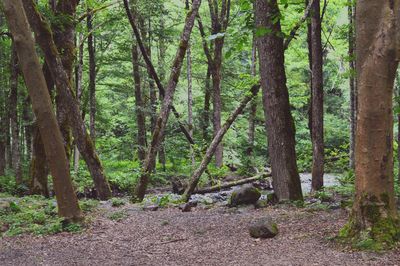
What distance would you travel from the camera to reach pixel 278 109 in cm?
880

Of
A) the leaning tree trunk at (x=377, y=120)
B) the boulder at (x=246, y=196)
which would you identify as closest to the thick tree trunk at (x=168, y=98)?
the boulder at (x=246, y=196)

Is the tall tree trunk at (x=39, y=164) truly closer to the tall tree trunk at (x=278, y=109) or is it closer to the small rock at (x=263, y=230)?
the tall tree trunk at (x=278, y=109)

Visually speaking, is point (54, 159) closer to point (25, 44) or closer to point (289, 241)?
point (25, 44)

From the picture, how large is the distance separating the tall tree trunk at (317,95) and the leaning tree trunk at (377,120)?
244 inches

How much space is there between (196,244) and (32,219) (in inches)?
147

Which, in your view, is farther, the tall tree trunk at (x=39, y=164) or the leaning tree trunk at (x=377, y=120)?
the tall tree trunk at (x=39, y=164)

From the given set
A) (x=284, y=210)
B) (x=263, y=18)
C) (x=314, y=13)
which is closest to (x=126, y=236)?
(x=284, y=210)

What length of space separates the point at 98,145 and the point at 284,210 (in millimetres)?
18767

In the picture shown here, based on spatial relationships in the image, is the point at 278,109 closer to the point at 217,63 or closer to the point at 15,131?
the point at 15,131

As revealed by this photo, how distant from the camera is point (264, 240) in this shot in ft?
19.9

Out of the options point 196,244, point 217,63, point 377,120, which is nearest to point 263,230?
point 196,244

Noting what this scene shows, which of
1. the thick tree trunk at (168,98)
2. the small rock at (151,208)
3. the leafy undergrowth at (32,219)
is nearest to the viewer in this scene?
the leafy undergrowth at (32,219)

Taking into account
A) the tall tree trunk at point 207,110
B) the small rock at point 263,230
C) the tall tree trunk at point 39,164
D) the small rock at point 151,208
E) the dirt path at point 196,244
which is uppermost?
the tall tree trunk at point 207,110

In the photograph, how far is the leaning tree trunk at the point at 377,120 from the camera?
16.1ft
